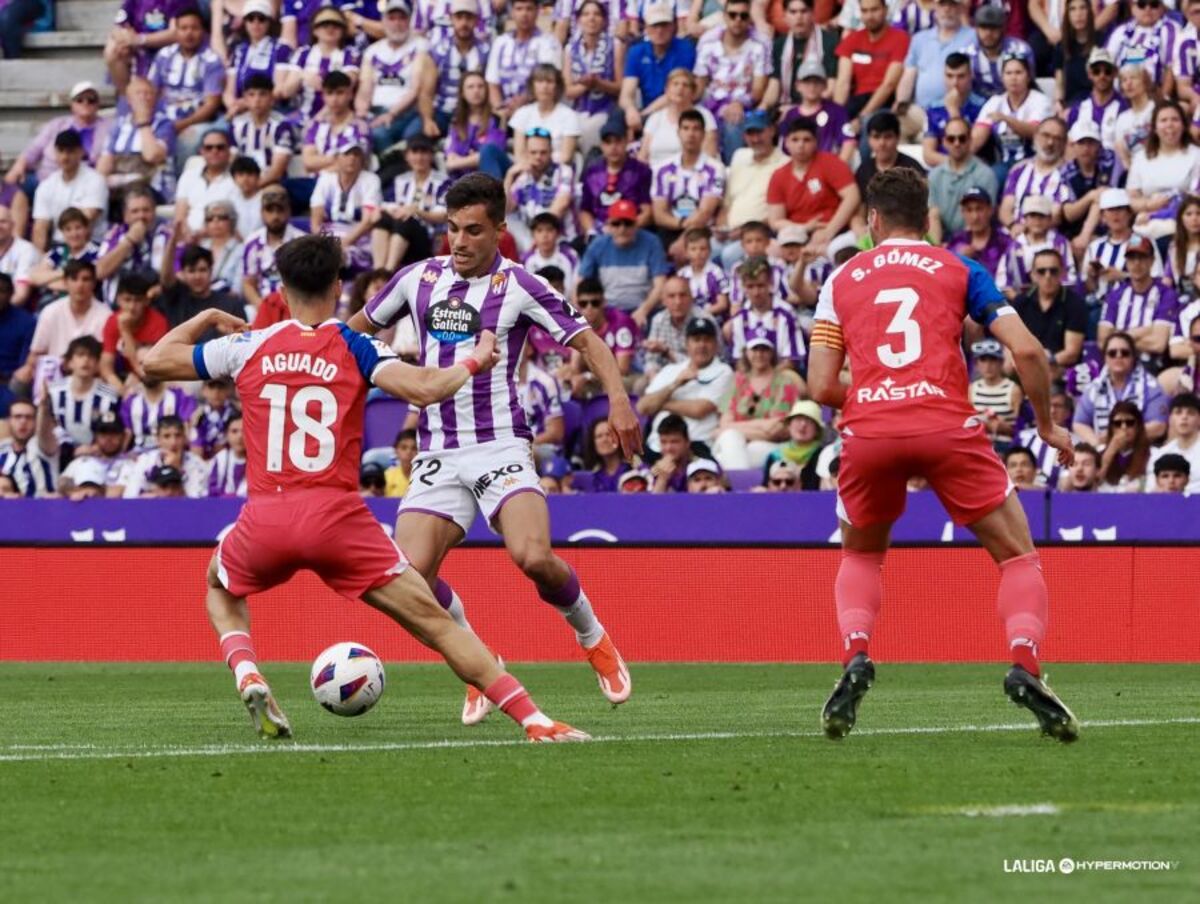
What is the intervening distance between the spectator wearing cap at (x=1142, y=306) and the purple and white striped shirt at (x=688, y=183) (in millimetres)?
4151

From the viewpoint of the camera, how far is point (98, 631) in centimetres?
1867

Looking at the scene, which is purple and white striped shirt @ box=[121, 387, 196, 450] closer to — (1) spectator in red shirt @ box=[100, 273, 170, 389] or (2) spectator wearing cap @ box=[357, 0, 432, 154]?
(1) spectator in red shirt @ box=[100, 273, 170, 389]

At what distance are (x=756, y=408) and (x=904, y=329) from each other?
409 inches

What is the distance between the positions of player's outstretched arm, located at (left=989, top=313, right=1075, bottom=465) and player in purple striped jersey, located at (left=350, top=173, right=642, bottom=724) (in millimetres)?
2125

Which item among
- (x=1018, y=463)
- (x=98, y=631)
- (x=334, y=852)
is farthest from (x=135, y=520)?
(x=334, y=852)

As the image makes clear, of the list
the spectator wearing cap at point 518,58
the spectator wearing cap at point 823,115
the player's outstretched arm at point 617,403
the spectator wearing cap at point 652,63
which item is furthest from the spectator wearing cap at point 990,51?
the player's outstretched arm at point 617,403

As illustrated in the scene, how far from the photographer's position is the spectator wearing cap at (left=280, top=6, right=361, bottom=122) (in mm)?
23938

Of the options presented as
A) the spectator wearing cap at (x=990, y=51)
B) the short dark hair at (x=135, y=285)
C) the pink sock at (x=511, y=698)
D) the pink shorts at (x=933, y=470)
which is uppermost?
the pink shorts at (x=933, y=470)

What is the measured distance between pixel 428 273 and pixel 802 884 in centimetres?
581

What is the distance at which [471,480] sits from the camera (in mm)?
10930

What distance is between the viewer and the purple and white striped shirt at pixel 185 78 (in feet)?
81.5

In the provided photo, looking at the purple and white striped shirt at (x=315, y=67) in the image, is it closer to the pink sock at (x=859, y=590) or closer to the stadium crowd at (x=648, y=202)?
the stadium crowd at (x=648, y=202)

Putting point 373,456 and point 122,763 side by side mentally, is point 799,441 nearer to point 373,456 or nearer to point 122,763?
point 373,456

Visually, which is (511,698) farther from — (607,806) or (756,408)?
(756,408)
